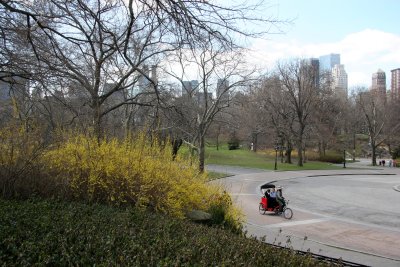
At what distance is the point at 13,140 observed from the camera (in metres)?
8.72

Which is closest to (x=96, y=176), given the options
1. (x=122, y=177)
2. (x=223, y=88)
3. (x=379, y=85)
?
(x=122, y=177)

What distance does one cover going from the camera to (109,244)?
4.36 metres

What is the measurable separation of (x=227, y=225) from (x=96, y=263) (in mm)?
5803

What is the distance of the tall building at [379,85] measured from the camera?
3387 inches

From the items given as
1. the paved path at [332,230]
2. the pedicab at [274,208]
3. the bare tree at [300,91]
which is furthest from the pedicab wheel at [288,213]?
the bare tree at [300,91]

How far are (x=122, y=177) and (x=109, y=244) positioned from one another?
4643mm

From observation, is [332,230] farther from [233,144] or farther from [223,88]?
[233,144]

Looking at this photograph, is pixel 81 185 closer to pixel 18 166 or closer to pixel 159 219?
pixel 18 166

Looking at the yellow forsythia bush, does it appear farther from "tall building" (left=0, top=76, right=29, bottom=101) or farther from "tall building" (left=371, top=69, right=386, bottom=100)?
"tall building" (left=371, top=69, right=386, bottom=100)

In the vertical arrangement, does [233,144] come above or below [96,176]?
above

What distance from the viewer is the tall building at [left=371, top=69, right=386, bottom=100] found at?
86037 mm

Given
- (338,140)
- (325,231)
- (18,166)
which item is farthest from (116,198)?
(338,140)

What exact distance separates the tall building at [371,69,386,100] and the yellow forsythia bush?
269ft

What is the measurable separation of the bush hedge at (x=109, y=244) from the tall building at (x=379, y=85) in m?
85.7
